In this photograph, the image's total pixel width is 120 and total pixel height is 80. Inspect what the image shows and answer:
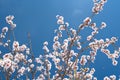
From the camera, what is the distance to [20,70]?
977cm

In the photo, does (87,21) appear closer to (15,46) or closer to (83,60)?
(83,60)

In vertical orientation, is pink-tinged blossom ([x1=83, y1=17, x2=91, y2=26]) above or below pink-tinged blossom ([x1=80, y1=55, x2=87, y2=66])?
above

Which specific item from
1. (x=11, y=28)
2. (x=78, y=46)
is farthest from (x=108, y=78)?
(x=11, y=28)

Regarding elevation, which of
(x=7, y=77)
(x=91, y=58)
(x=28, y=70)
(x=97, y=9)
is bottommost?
(x=7, y=77)

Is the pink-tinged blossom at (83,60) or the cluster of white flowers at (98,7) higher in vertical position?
the cluster of white flowers at (98,7)

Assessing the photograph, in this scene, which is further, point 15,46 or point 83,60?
point 83,60

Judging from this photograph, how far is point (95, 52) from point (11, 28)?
264 centimetres

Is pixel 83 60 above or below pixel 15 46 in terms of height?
above

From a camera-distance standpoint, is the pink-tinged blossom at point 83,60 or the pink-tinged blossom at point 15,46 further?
the pink-tinged blossom at point 83,60

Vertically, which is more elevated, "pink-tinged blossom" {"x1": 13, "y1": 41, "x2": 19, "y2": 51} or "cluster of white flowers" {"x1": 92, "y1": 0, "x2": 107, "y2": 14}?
"cluster of white flowers" {"x1": 92, "y1": 0, "x2": 107, "y2": 14}

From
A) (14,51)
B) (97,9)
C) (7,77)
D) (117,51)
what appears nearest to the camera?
(7,77)

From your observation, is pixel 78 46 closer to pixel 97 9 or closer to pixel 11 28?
pixel 97 9

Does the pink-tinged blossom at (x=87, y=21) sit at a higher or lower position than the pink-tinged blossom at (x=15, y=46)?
higher

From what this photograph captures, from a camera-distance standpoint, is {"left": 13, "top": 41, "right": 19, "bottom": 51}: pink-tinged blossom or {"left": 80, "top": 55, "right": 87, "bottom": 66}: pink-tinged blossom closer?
{"left": 13, "top": 41, "right": 19, "bottom": 51}: pink-tinged blossom
